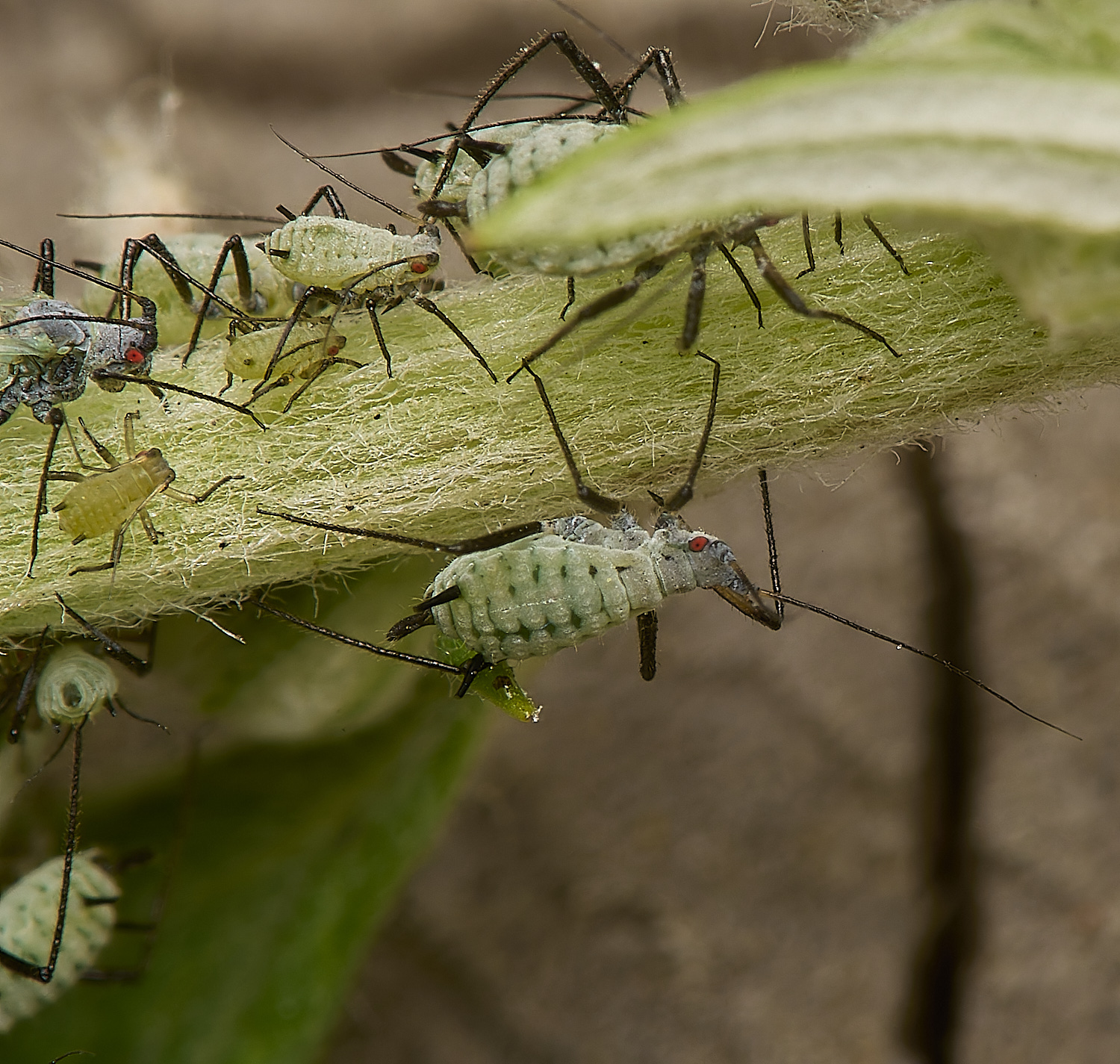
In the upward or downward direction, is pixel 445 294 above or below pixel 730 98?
below

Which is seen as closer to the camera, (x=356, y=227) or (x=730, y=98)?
(x=730, y=98)

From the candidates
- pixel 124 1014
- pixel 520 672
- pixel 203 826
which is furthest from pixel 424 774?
pixel 124 1014

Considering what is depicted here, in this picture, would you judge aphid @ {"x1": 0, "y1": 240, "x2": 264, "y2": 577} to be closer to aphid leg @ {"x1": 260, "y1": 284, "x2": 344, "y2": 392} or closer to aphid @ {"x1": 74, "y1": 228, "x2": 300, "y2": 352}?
aphid leg @ {"x1": 260, "y1": 284, "x2": 344, "y2": 392}

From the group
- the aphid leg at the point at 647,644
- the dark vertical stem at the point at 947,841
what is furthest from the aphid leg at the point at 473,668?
the dark vertical stem at the point at 947,841

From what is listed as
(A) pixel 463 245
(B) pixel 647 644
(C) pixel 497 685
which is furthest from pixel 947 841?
(A) pixel 463 245

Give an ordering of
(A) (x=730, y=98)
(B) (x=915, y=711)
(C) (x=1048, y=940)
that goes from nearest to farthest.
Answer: (A) (x=730, y=98)
(C) (x=1048, y=940)
(B) (x=915, y=711)

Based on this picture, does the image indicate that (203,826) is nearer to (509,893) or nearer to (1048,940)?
(509,893)
